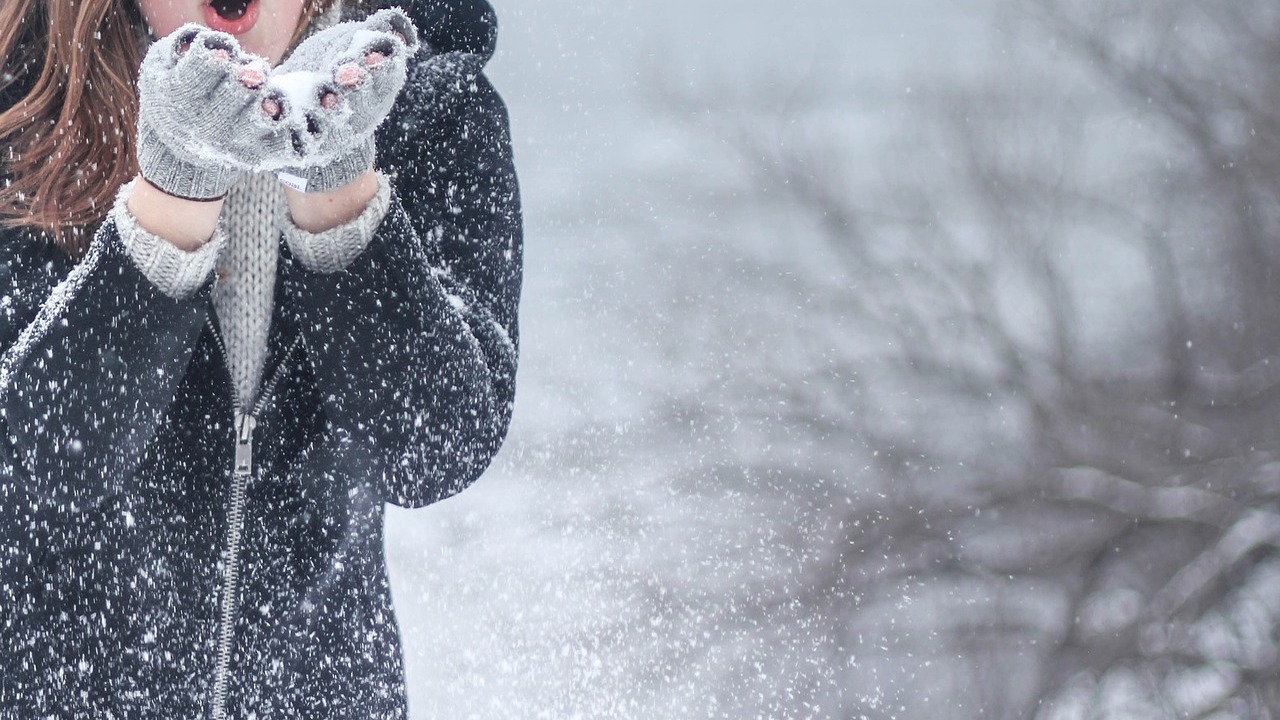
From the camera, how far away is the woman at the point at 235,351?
64 cm

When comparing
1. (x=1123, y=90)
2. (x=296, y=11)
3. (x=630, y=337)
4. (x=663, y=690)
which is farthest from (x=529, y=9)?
(x=296, y=11)

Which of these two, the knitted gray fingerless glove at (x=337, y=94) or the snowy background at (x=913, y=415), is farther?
the snowy background at (x=913, y=415)

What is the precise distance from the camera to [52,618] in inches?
27.4

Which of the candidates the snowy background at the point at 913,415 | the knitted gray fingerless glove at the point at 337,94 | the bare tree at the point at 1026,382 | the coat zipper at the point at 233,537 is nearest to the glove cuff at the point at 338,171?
the knitted gray fingerless glove at the point at 337,94

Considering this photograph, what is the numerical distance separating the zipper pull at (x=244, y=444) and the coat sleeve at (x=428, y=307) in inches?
1.8

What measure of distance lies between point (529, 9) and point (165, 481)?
1401 cm

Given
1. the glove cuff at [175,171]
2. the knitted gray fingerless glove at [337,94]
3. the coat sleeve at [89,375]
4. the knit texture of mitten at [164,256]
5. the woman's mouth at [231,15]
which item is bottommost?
the coat sleeve at [89,375]

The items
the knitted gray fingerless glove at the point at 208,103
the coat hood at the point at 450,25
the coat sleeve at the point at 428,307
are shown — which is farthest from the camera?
the coat hood at the point at 450,25

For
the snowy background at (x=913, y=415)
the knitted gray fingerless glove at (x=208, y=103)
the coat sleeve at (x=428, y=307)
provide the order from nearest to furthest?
the knitted gray fingerless glove at (x=208, y=103) → the coat sleeve at (x=428, y=307) → the snowy background at (x=913, y=415)

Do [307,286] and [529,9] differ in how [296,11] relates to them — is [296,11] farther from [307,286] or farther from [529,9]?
[529,9]

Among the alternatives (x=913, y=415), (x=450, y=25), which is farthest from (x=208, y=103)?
(x=913, y=415)

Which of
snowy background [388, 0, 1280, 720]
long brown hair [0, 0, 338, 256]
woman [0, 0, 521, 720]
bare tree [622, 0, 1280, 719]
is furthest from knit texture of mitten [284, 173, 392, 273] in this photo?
bare tree [622, 0, 1280, 719]

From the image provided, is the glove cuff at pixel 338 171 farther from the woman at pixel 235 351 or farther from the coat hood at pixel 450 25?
the coat hood at pixel 450 25

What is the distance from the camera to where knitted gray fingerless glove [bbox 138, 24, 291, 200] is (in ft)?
1.91
